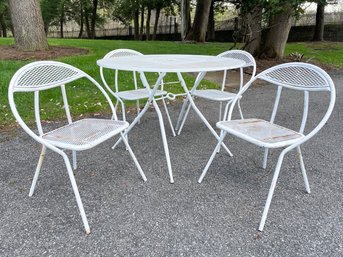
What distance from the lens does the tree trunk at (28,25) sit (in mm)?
6836

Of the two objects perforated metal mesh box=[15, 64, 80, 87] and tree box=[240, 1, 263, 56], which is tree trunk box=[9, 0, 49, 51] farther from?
perforated metal mesh box=[15, 64, 80, 87]

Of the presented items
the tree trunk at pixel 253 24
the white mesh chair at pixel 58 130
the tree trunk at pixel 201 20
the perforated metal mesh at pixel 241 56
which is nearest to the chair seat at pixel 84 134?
the white mesh chair at pixel 58 130

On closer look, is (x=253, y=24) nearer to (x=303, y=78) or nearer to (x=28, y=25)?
(x=28, y=25)

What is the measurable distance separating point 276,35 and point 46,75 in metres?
7.19

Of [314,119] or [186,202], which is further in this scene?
[314,119]

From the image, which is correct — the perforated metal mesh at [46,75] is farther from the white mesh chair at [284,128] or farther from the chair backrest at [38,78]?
the white mesh chair at [284,128]

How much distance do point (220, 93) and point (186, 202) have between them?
1.54m

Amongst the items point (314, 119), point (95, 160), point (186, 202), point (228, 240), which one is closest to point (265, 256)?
point (228, 240)

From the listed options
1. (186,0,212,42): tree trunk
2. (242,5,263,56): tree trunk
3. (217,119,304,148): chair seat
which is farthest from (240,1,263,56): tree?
(186,0,212,42): tree trunk

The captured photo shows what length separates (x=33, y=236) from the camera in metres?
1.87

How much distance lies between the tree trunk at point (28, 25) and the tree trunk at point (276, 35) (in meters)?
5.27

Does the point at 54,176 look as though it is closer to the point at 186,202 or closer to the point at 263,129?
the point at 186,202

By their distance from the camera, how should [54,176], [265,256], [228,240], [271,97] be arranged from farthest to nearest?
[271,97], [54,176], [228,240], [265,256]

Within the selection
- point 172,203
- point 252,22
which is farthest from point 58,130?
point 252,22
